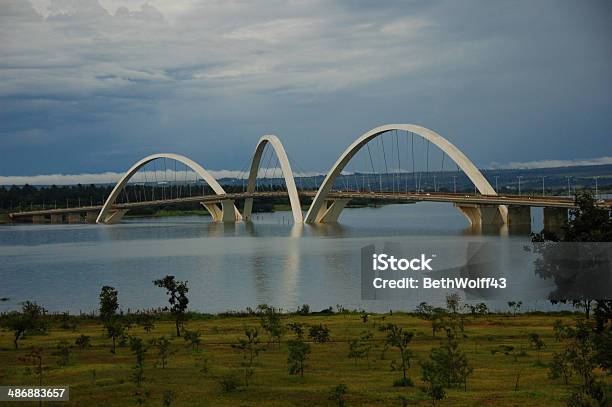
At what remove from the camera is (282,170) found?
8725 centimetres

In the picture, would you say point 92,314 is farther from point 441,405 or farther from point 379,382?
point 441,405

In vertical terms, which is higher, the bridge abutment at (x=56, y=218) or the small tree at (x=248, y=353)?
the bridge abutment at (x=56, y=218)

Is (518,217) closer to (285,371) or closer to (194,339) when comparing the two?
(194,339)

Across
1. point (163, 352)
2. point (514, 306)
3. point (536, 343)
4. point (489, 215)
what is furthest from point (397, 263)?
point (489, 215)

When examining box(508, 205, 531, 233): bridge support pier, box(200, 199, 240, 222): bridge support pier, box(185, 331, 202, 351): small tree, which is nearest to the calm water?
box(508, 205, 531, 233): bridge support pier

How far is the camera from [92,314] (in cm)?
2938

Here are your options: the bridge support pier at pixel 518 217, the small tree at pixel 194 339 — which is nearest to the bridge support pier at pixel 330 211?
the bridge support pier at pixel 518 217

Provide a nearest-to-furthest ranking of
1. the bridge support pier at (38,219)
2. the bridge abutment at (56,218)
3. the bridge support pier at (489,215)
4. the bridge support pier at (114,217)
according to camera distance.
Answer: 1. the bridge support pier at (489,215)
2. the bridge support pier at (114,217)
3. the bridge abutment at (56,218)
4. the bridge support pier at (38,219)

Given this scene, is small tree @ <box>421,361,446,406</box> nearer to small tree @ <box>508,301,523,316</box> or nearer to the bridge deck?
small tree @ <box>508,301,523,316</box>

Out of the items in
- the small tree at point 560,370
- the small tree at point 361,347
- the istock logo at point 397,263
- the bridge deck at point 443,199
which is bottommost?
the small tree at point 560,370

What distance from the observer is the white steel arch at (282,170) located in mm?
85438

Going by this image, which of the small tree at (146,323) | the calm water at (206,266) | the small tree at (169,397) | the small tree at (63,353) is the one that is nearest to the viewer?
the small tree at (169,397)

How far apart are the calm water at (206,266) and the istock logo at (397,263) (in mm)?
1105

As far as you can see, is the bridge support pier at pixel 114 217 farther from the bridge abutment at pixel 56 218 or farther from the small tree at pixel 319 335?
the small tree at pixel 319 335
